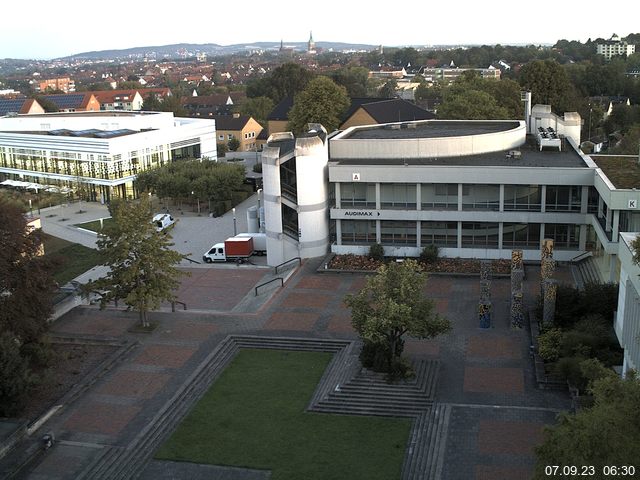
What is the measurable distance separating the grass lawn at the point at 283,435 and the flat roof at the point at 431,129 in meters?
21.3

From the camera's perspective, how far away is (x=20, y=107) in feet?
334

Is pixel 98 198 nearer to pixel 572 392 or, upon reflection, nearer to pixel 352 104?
pixel 352 104

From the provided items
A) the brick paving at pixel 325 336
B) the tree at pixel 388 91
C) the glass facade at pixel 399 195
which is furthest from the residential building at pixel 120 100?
the brick paving at pixel 325 336

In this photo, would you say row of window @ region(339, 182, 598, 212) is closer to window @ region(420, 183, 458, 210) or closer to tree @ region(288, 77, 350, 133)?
window @ region(420, 183, 458, 210)

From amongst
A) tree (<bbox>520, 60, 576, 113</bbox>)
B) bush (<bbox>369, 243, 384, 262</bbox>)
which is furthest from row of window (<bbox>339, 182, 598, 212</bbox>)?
tree (<bbox>520, 60, 576, 113</bbox>)

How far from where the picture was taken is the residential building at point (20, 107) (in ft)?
324

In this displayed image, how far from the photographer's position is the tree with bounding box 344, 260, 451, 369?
924 inches

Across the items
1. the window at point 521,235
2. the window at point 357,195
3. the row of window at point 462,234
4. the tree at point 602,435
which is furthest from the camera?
the window at point 357,195

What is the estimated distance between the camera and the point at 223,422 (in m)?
22.4

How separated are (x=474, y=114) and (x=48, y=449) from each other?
48432 mm

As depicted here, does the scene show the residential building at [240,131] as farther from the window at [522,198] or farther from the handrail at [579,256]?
the handrail at [579,256]

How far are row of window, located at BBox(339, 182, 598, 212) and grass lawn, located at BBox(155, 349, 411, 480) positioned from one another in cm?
1470

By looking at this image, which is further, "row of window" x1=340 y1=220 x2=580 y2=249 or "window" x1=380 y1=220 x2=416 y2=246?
"window" x1=380 y1=220 x2=416 y2=246

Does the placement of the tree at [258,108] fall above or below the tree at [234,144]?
above
